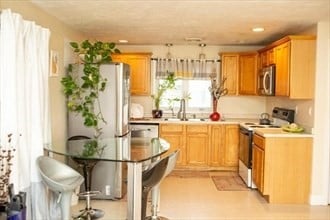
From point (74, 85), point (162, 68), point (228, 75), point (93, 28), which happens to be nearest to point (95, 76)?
point (74, 85)

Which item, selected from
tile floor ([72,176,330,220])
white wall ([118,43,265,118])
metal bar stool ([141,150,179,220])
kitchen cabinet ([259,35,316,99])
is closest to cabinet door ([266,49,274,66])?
kitchen cabinet ([259,35,316,99])

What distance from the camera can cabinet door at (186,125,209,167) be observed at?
22.2 ft

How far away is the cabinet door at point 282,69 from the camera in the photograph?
16.4 ft

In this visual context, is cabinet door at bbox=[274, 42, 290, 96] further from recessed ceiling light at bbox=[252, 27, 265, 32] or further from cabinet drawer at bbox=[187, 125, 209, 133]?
cabinet drawer at bbox=[187, 125, 209, 133]

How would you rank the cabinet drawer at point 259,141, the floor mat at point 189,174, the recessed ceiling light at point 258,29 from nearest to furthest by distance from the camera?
the cabinet drawer at point 259,141 → the recessed ceiling light at point 258,29 → the floor mat at point 189,174

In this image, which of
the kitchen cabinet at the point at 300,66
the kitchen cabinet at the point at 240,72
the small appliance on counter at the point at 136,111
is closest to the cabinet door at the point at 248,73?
the kitchen cabinet at the point at 240,72

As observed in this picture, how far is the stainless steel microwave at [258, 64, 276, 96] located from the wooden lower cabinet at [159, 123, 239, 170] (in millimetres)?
958

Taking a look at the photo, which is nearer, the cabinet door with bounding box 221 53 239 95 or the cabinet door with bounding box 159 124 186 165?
the cabinet door with bounding box 159 124 186 165

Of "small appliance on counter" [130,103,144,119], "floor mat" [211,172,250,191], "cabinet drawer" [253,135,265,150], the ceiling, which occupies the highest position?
the ceiling

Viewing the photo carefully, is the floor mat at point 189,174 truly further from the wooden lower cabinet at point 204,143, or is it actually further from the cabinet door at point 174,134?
the cabinet door at point 174,134

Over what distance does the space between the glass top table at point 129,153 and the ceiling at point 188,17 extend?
5.01 ft

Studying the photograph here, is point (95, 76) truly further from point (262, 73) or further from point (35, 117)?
point (262, 73)

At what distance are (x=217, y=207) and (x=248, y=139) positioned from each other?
1.47 meters

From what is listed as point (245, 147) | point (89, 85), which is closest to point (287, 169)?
point (245, 147)
